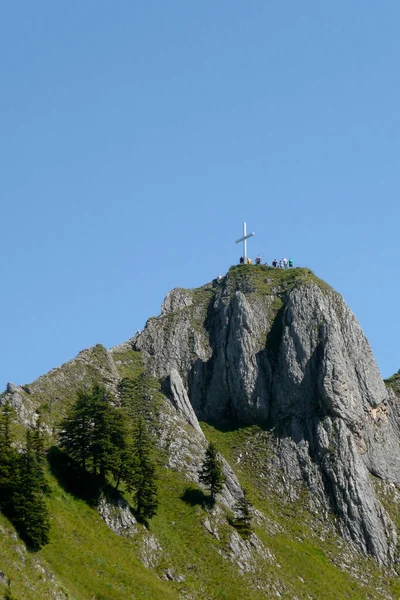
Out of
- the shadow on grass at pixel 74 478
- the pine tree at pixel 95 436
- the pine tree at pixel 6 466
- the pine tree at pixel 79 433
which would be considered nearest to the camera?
the pine tree at pixel 6 466

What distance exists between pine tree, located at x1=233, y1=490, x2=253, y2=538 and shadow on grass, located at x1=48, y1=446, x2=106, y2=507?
A: 16788 mm

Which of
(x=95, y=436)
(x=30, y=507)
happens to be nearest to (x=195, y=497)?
(x=95, y=436)

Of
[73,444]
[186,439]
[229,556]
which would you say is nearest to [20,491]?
[73,444]

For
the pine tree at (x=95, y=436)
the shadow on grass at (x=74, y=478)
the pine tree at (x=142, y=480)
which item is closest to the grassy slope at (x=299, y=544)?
the pine tree at (x=142, y=480)

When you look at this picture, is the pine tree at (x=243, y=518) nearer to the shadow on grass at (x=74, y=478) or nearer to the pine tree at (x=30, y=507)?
the shadow on grass at (x=74, y=478)

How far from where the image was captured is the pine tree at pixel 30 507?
8325 cm

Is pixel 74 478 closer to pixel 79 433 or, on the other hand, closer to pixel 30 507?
pixel 79 433

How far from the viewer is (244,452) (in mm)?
124312

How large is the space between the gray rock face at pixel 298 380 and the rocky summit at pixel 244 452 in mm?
201

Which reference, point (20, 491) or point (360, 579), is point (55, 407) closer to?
point (20, 491)

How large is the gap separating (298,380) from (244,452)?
12.9m

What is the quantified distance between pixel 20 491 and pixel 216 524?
26340 mm

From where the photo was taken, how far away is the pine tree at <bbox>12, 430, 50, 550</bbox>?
83.2m

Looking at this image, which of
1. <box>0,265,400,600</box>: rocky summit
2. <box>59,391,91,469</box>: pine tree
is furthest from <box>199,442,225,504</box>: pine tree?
<box>59,391,91,469</box>: pine tree
